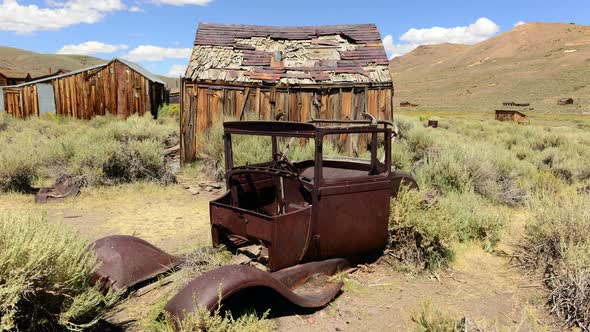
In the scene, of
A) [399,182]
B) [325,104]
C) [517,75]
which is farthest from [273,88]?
[517,75]

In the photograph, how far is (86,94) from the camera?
61.9ft

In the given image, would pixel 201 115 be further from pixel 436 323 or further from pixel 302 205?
pixel 436 323

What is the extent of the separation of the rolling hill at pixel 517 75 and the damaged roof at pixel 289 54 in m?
36.6

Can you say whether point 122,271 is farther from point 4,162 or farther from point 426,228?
point 4,162

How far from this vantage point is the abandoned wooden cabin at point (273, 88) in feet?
37.0

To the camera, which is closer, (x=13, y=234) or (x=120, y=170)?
(x=13, y=234)

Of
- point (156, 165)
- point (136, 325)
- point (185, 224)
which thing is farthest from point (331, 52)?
point (136, 325)

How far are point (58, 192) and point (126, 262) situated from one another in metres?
5.41

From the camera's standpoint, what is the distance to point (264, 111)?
37.7 feet

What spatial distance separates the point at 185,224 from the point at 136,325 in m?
3.38

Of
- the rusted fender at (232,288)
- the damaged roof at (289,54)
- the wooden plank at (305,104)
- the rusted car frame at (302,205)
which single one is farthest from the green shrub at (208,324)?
the damaged roof at (289,54)

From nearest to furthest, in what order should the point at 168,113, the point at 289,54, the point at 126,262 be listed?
the point at 126,262 < the point at 289,54 < the point at 168,113

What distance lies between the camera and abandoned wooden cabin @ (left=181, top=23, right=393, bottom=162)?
37.0ft

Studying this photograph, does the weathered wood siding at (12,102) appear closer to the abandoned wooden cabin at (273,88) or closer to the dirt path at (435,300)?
the abandoned wooden cabin at (273,88)
